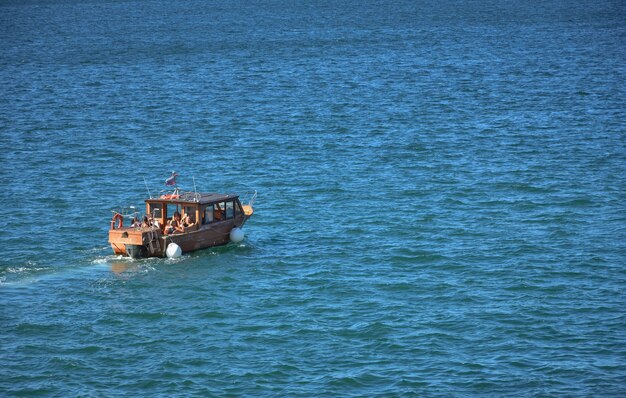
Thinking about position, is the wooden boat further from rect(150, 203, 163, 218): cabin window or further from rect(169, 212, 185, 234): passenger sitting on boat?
rect(169, 212, 185, 234): passenger sitting on boat

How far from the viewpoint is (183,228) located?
61.6 meters

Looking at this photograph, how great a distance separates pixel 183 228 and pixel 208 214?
218cm

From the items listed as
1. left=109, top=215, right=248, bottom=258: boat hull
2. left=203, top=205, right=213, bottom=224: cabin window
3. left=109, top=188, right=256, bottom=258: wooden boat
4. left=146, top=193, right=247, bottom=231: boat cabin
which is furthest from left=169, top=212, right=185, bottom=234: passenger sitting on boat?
left=203, top=205, right=213, bottom=224: cabin window

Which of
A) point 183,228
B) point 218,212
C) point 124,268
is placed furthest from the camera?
point 218,212

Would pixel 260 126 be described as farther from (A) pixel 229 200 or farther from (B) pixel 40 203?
(A) pixel 229 200

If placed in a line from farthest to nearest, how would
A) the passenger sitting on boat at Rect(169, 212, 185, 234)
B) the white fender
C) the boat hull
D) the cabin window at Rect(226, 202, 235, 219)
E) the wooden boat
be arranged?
the cabin window at Rect(226, 202, 235, 219)
the passenger sitting on boat at Rect(169, 212, 185, 234)
the white fender
the wooden boat
the boat hull

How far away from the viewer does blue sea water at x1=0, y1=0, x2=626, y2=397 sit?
1868 inches

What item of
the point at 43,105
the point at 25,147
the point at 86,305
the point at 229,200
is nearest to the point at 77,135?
the point at 25,147

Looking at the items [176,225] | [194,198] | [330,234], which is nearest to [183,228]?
[176,225]

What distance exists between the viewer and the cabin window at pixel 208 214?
206 ft

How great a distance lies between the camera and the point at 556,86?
118438 mm

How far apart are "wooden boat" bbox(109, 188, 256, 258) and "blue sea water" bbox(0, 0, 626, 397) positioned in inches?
35.3

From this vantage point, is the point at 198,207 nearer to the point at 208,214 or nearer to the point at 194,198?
the point at 194,198

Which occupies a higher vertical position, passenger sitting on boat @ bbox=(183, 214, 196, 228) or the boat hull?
passenger sitting on boat @ bbox=(183, 214, 196, 228)
